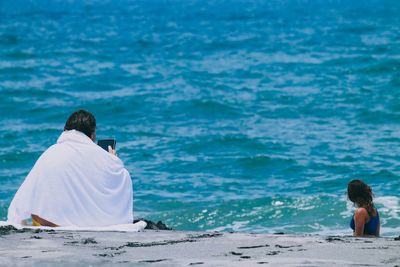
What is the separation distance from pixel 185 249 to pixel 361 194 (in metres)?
1.99

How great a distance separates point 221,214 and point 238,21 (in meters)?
33.1

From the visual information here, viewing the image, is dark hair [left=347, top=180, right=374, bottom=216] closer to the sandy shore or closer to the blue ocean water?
the sandy shore

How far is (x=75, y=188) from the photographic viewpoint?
797 cm

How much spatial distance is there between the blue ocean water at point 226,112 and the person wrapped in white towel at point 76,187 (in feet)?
15.7

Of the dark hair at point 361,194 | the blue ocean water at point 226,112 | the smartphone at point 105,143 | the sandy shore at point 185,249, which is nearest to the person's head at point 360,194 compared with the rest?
the dark hair at point 361,194

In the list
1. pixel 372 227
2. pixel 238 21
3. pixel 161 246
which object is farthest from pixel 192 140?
pixel 238 21

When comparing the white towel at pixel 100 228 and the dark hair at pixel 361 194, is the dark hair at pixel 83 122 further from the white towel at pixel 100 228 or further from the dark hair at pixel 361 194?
the dark hair at pixel 361 194

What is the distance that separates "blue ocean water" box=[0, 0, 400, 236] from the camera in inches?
558

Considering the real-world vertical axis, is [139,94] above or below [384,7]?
below

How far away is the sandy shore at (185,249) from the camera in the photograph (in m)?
6.60

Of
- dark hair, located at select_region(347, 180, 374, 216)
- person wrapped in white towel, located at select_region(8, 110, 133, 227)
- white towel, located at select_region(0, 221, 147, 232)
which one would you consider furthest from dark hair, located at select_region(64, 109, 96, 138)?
dark hair, located at select_region(347, 180, 374, 216)

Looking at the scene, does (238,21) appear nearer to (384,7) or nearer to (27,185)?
(384,7)

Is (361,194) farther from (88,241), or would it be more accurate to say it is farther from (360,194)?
(88,241)

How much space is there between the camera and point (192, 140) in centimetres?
1878
